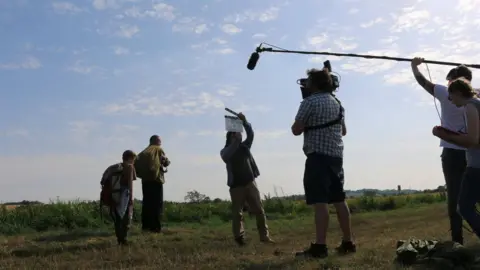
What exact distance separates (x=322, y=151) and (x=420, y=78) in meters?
1.31

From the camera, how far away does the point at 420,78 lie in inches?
242

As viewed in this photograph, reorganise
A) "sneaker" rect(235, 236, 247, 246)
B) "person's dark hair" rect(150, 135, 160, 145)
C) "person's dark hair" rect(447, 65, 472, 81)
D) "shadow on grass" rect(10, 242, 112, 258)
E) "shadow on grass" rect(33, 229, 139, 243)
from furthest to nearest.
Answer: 1. "person's dark hair" rect(150, 135, 160, 145)
2. "shadow on grass" rect(33, 229, 139, 243)
3. "sneaker" rect(235, 236, 247, 246)
4. "shadow on grass" rect(10, 242, 112, 258)
5. "person's dark hair" rect(447, 65, 472, 81)

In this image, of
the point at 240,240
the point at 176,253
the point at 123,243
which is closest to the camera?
the point at 176,253

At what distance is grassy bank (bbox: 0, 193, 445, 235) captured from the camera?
13.1 metres

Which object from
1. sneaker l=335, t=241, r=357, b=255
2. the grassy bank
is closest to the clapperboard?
sneaker l=335, t=241, r=357, b=255

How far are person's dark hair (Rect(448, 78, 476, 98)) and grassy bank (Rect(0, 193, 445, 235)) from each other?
8.73m

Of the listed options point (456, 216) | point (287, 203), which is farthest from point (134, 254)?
point (287, 203)

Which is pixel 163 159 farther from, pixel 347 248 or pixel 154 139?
pixel 347 248

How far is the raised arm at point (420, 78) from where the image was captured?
19.9ft

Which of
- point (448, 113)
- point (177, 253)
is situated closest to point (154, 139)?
point (177, 253)

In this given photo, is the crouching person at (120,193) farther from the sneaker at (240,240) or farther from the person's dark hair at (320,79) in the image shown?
the person's dark hair at (320,79)

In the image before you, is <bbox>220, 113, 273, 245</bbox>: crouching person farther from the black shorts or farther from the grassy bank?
the grassy bank

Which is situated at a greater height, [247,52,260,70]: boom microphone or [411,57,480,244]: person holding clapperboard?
[247,52,260,70]: boom microphone

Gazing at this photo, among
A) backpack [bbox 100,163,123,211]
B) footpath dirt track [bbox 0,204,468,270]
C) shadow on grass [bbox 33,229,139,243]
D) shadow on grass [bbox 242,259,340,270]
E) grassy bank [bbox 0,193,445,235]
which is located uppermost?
backpack [bbox 100,163,123,211]
